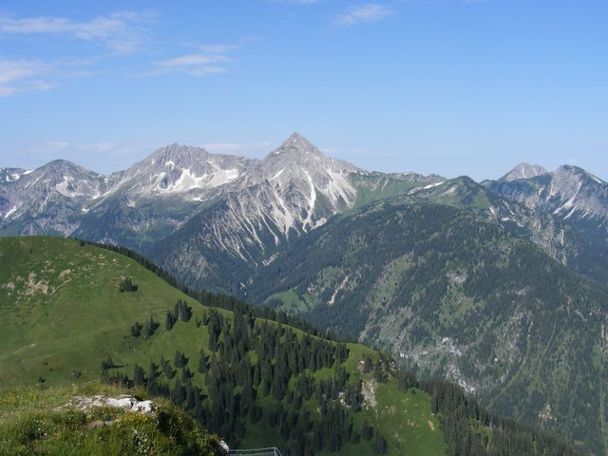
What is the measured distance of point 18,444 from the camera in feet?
97.1

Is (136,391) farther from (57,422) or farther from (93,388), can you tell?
(57,422)

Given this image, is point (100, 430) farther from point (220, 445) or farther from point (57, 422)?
point (220, 445)

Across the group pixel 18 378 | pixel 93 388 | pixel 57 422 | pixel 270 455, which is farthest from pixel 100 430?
pixel 18 378

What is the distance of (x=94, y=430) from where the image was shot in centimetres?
3144

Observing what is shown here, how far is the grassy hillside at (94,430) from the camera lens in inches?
1180

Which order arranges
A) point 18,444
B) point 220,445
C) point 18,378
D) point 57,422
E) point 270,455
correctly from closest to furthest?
point 18,444 < point 57,422 < point 220,445 < point 270,455 < point 18,378

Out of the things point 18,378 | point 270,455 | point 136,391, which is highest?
point 136,391

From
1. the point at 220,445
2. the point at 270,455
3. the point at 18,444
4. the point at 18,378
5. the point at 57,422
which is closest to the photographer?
the point at 18,444

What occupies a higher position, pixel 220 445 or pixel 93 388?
pixel 93 388

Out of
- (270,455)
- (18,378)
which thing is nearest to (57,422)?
(270,455)

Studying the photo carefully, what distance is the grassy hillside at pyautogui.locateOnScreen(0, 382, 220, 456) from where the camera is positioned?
29969 mm

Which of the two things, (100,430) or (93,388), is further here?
(93,388)

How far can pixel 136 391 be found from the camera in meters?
39.6

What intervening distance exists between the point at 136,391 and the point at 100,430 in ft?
27.5
